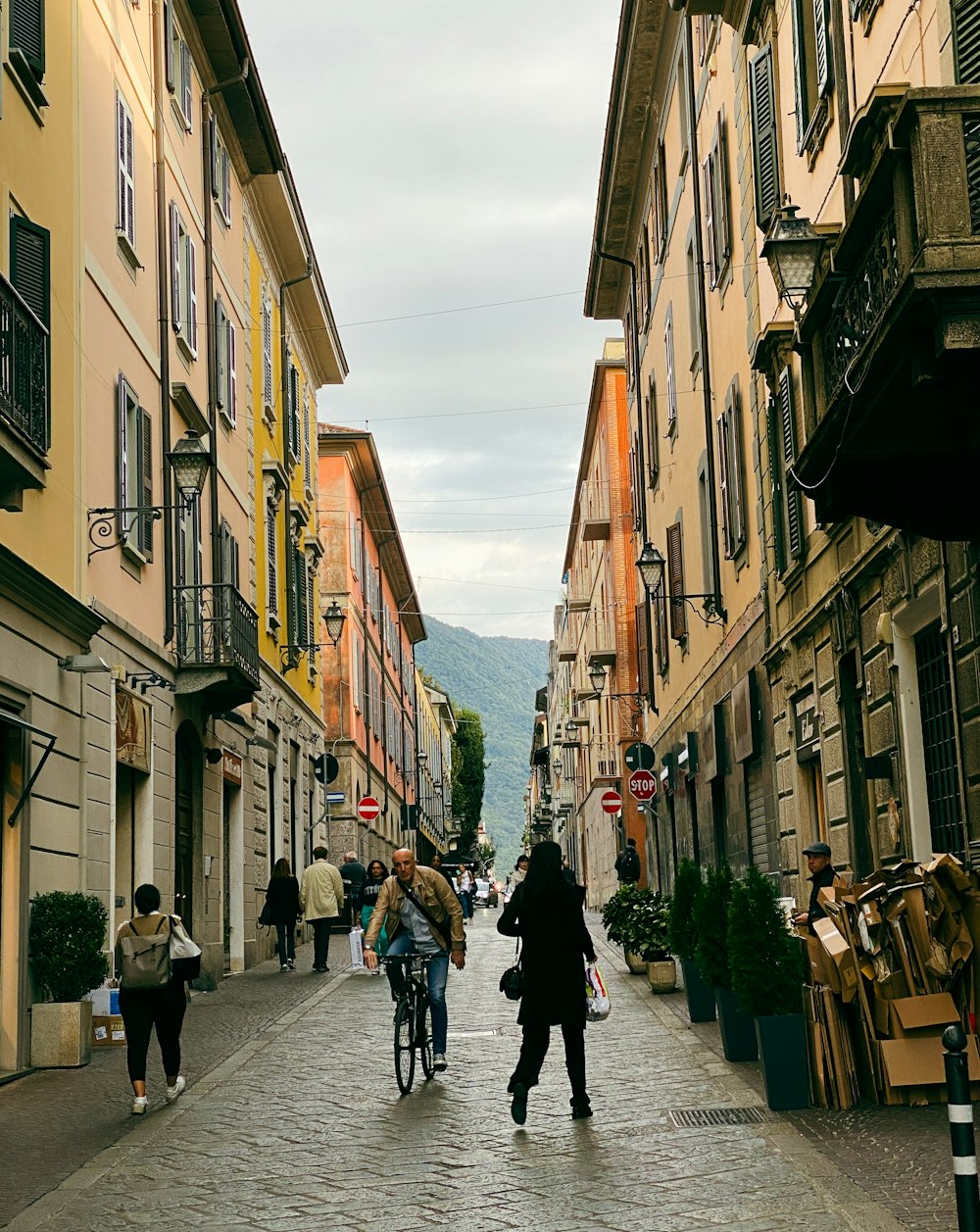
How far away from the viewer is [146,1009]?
12094 millimetres

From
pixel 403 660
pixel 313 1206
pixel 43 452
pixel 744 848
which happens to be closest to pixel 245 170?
pixel 744 848

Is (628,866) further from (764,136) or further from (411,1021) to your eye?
(411,1021)

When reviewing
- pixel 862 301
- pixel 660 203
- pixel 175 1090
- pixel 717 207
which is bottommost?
pixel 175 1090

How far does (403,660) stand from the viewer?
69.3 m

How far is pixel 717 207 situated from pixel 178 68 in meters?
7.49

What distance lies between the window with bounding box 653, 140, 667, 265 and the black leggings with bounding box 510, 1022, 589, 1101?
1993 centimetres

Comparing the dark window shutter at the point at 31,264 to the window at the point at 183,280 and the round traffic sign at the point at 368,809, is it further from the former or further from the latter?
the round traffic sign at the point at 368,809

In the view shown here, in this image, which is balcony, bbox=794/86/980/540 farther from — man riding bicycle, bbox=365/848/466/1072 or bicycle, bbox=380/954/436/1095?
bicycle, bbox=380/954/436/1095

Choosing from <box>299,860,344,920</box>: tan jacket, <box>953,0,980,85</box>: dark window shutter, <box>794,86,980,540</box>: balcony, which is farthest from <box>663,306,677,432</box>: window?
<box>953,0,980,85</box>: dark window shutter

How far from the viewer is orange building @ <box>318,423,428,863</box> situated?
4331 centimetres

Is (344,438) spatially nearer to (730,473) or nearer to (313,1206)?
(730,473)

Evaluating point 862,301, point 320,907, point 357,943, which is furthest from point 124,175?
point 862,301

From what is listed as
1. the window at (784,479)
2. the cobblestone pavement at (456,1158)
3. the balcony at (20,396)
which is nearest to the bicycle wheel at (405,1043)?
the cobblestone pavement at (456,1158)

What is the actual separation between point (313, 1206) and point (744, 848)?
47.4 ft
